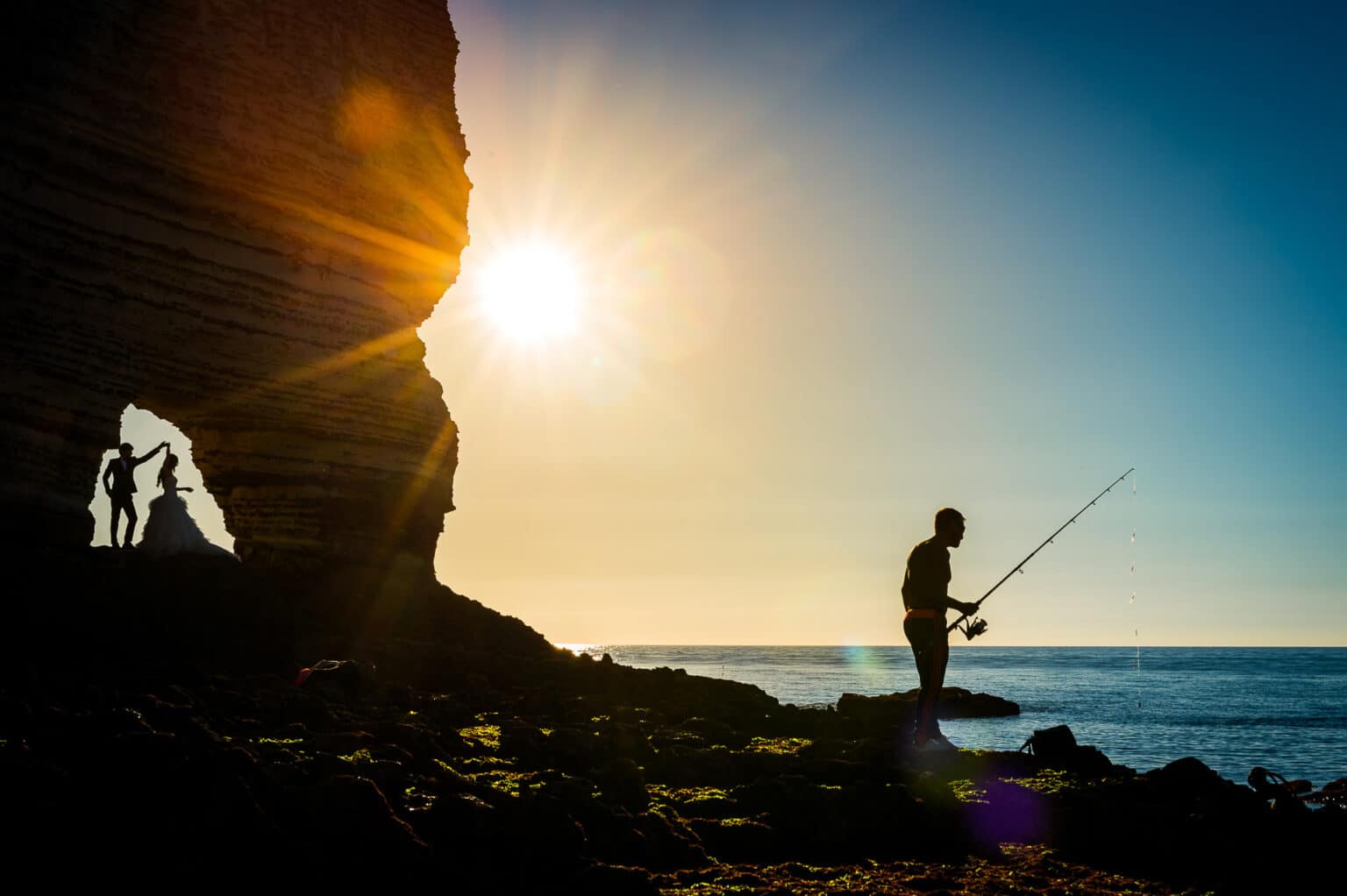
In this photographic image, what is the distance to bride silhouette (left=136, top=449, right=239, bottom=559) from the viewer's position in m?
15.4

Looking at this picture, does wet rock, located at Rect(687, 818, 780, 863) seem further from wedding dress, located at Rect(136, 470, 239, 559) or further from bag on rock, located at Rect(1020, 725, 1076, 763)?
wedding dress, located at Rect(136, 470, 239, 559)

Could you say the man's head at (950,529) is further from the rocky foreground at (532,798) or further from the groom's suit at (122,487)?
the groom's suit at (122,487)

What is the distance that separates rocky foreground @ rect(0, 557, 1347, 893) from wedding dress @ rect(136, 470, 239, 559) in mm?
5095

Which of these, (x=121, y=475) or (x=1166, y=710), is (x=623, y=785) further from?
(x=1166, y=710)

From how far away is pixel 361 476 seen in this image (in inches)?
656

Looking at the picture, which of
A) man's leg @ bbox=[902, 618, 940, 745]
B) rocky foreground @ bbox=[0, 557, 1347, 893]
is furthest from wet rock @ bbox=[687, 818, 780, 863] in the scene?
man's leg @ bbox=[902, 618, 940, 745]

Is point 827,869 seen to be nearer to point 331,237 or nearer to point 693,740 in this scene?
point 693,740

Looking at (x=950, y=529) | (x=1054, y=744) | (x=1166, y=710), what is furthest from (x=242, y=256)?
(x=1166, y=710)

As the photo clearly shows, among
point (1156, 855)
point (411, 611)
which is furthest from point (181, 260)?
point (1156, 855)

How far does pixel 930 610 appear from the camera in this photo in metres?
8.97

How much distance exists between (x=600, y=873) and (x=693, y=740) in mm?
4340

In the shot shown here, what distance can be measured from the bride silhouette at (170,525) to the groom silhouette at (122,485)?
0.34 m

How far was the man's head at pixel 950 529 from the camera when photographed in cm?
920

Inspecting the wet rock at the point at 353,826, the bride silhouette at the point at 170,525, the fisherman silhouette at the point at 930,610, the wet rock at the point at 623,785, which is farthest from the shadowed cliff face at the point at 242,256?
the fisherman silhouette at the point at 930,610
